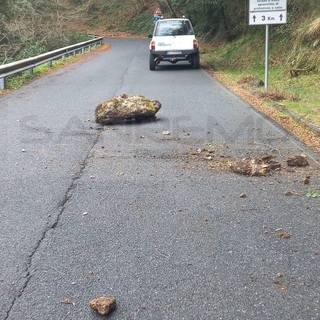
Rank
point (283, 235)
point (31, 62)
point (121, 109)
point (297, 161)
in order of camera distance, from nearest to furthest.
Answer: point (283, 235), point (297, 161), point (121, 109), point (31, 62)

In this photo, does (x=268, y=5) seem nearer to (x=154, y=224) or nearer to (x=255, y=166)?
(x=255, y=166)

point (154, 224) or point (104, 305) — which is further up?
point (104, 305)

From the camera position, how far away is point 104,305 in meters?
3.12

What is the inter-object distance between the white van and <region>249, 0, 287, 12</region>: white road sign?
6899 millimetres

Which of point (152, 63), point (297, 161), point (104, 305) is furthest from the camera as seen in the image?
point (152, 63)

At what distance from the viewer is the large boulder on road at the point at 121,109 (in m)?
9.06

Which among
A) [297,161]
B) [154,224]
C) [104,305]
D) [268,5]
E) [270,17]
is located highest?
[268,5]

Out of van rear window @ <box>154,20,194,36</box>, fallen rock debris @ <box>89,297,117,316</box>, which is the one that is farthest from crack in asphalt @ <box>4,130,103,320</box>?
van rear window @ <box>154,20,194,36</box>

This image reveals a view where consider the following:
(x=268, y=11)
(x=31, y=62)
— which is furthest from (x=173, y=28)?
(x=268, y=11)

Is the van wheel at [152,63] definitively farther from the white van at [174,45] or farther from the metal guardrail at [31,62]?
the metal guardrail at [31,62]

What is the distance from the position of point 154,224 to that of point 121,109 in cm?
483

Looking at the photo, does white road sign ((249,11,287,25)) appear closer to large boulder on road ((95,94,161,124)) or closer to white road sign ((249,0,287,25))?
white road sign ((249,0,287,25))

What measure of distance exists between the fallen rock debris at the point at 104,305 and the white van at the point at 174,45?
17.1 meters

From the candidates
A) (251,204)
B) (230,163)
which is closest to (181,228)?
(251,204)
